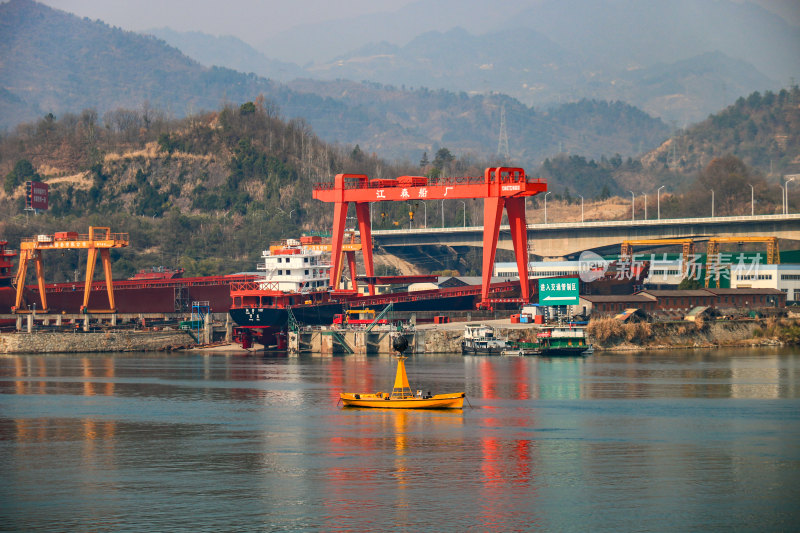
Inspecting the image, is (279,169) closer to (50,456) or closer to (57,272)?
(57,272)

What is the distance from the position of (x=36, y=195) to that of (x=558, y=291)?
3525 inches

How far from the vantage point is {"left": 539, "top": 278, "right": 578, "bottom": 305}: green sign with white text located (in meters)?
86.9

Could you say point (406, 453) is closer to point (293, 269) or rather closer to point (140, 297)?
point (293, 269)

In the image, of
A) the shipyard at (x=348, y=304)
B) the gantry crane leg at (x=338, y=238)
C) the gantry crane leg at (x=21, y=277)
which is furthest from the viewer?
the gantry crane leg at (x=338, y=238)

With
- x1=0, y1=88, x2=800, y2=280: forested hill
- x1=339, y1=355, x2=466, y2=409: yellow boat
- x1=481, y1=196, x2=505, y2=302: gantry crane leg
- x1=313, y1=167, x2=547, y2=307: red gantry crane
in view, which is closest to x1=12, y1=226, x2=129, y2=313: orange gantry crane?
x1=313, y1=167, x2=547, y2=307: red gantry crane

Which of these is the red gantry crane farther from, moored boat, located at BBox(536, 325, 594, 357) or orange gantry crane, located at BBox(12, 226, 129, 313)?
orange gantry crane, located at BBox(12, 226, 129, 313)

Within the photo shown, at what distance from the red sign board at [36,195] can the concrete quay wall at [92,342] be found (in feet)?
216

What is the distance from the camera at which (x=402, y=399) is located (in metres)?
50.2

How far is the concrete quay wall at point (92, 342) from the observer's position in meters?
85.6

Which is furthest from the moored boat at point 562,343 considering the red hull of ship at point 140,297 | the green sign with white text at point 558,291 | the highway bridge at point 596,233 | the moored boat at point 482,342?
the highway bridge at point 596,233

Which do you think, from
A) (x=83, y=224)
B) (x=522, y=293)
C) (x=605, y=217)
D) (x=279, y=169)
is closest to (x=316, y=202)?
(x=279, y=169)

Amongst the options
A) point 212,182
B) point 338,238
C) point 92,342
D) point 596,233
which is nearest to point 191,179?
point 212,182

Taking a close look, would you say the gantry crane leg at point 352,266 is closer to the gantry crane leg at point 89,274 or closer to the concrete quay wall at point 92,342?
the concrete quay wall at point 92,342

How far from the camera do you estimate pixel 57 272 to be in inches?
5389
